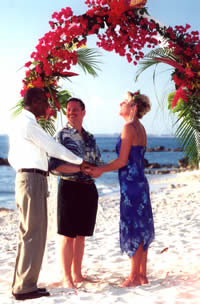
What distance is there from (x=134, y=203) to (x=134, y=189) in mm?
142

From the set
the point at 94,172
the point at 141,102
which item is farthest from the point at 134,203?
the point at 141,102

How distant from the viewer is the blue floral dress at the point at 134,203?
13.5ft

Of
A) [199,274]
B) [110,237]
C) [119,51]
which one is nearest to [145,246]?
[199,274]

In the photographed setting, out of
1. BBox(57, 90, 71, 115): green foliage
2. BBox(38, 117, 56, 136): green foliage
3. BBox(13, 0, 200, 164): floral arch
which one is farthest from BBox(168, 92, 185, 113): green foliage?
BBox(38, 117, 56, 136): green foliage

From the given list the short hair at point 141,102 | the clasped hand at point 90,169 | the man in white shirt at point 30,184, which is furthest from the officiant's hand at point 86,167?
the short hair at point 141,102

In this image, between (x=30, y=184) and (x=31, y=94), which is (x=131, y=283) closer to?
(x=30, y=184)

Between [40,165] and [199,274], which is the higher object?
[40,165]

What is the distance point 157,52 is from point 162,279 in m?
2.47

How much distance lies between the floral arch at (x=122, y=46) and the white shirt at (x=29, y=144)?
35.1 inches

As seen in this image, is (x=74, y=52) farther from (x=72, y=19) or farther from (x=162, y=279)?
(x=162, y=279)

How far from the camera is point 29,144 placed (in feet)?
12.4

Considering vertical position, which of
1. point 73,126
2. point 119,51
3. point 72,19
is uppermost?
point 72,19

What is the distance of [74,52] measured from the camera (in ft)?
15.6

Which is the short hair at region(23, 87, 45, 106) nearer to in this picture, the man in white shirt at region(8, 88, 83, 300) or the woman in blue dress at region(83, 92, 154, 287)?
the man in white shirt at region(8, 88, 83, 300)
